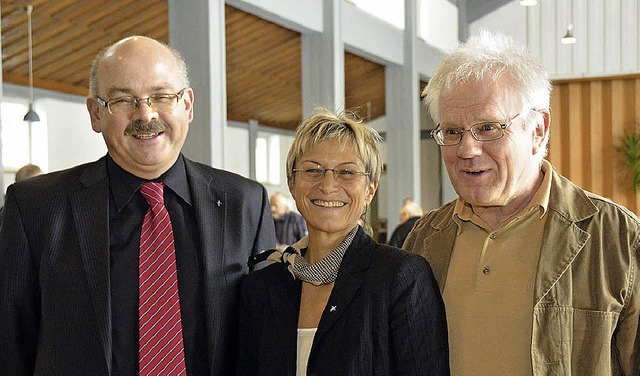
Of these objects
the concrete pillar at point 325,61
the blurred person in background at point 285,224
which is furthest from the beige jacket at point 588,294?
the blurred person in background at point 285,224

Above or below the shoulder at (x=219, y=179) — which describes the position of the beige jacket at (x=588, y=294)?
below

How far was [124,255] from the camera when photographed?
94.7 inches

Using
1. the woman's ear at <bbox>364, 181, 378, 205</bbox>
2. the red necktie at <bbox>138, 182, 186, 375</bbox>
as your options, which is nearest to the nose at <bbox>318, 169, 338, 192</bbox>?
the woman's ear at <bbox>364, 181, 378, 205</bbox>

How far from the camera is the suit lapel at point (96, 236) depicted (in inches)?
90.3

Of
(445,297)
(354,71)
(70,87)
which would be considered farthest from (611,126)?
(445,297)

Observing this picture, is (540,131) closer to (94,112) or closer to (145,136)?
(145,136)

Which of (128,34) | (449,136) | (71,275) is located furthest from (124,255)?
(128,34)

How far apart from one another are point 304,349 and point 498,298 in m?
0.55

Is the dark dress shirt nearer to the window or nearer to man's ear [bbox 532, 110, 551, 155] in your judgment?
man's ear [bbox 532, 110, 551, 155]

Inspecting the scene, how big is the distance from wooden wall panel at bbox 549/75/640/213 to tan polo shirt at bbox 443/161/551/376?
1155 cm

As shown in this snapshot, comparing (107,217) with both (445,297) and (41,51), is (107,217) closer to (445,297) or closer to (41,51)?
(445,297)

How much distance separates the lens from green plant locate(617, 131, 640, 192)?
1293 centimetres

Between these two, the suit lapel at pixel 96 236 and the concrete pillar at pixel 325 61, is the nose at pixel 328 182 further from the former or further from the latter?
the concrete pillar at pixel 325 61

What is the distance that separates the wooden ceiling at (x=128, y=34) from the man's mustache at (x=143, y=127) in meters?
3.50
